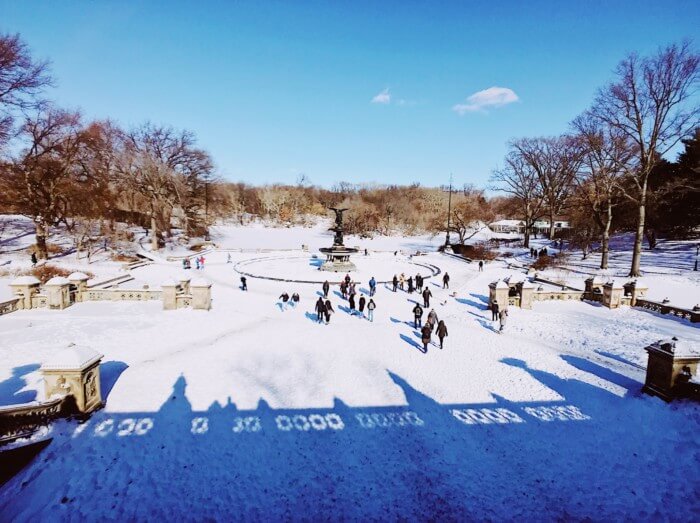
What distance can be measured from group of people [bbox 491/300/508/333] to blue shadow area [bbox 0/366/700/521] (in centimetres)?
504

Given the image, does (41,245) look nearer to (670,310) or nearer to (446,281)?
(446,281)

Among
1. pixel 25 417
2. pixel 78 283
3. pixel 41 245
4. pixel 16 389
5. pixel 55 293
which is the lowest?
pixel 16 389

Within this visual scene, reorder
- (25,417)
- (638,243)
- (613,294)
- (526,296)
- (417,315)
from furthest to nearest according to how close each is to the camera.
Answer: (638,243)
(526,296)
(613,294)
(417,315)
(25,417)

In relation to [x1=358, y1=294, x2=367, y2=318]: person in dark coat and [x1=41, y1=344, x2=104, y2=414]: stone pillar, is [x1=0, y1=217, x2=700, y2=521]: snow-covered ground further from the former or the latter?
[x1=358, y1=294, x2=367, y2=318]: person in dark coat

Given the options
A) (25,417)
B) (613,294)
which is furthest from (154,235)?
(613,294)

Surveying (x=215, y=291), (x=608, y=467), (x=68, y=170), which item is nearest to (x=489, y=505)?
(x=608, y=467)

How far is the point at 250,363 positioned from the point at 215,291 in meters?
10.7

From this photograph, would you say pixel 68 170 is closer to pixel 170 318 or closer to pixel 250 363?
pixel 170 318

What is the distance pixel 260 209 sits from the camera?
266ft

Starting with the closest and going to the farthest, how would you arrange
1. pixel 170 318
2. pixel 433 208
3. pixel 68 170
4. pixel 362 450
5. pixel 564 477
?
pixel 564 477 → pixel 362 450 → pixel 170 318 → pixel 68 170 → pixel 433 208

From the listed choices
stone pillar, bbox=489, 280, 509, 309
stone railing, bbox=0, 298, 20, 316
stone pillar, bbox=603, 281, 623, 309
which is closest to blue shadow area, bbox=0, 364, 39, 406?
stone railing, bbox=0, 298, 20, 316

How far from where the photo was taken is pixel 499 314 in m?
13.8

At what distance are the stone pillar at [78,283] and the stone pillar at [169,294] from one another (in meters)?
4.41

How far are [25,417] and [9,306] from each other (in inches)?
445
